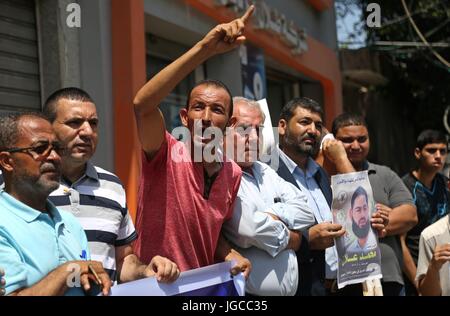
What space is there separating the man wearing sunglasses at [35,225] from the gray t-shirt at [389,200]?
9.09 feet

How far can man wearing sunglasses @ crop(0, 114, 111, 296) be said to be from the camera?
2.67 metres

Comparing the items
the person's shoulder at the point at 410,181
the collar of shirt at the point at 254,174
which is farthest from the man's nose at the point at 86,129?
the person's shoulder at the point at 410,181

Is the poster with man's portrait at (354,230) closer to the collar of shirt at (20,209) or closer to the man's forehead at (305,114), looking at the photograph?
the man's forehead at (305,114)

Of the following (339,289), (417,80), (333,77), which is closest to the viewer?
(339,289)

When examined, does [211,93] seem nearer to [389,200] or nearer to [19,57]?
[389,200]

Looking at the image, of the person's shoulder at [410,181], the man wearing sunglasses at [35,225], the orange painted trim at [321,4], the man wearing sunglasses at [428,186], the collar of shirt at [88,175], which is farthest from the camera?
the orange painted trim at [321,4]

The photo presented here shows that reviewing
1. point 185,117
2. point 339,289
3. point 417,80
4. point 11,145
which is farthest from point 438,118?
point 11,145

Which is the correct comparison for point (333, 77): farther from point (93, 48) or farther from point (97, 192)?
point (97, 192)

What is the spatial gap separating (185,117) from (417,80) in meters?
12.0

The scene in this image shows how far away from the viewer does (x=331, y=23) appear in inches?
507

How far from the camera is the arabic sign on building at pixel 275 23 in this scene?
28.4 feet

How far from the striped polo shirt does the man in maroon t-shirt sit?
10 centimetres

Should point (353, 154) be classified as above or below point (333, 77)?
below

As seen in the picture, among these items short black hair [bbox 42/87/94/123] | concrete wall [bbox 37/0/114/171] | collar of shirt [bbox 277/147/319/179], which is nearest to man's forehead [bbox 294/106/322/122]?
collar of shirt [bbox 277/147/319/179]
